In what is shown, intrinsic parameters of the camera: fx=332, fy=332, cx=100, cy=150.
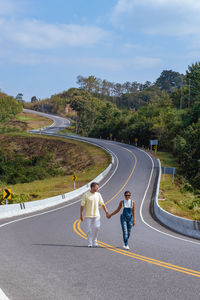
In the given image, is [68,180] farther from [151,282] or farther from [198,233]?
[151,282]

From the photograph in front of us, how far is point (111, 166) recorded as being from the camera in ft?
176

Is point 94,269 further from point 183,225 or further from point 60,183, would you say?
point 60,183

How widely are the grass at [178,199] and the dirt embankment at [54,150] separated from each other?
20.0 metres

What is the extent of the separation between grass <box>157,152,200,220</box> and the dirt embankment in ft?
65.6

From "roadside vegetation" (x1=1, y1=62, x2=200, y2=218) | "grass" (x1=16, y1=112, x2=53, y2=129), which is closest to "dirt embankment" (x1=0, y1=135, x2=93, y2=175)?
"roadside vegetation" (x1=1, y1=62, x2=200, y2=218)

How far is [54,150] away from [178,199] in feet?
156

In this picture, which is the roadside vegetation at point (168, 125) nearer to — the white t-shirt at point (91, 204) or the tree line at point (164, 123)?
the tree line at point (164, 123)

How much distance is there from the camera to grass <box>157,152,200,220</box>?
25919 millimetres

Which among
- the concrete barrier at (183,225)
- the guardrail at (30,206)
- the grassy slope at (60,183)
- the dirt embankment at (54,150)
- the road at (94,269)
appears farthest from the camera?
the dirt embankment at (54,150)

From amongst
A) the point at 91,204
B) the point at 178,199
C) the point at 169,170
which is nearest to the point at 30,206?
the point at 178,199

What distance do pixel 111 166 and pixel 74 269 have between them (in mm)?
46221

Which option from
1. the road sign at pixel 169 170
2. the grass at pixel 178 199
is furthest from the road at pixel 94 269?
the road sign at pixel 169 170

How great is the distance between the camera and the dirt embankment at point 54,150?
6351cm

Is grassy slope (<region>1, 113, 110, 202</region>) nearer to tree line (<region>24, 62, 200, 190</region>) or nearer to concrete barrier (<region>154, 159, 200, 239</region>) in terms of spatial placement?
tree line (<region>24, 62, 200, 190</region>)
